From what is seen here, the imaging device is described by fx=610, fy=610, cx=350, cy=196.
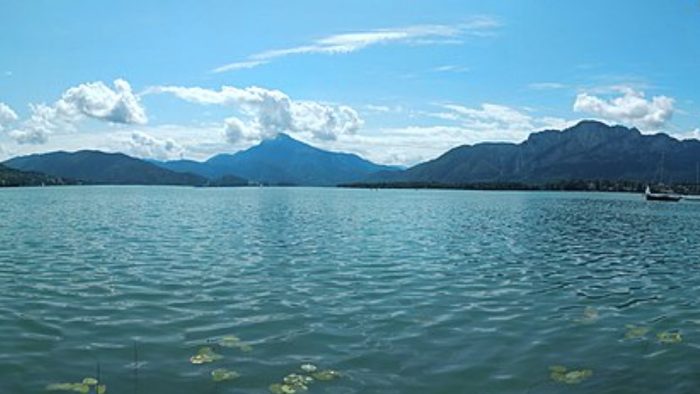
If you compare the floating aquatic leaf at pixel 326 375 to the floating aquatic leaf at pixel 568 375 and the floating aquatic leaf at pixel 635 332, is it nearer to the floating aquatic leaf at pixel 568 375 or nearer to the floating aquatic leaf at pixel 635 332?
the floating aquatic leaf at pixel 568 375

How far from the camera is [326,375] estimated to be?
58.1 feet

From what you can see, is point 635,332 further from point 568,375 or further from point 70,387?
point 70,387

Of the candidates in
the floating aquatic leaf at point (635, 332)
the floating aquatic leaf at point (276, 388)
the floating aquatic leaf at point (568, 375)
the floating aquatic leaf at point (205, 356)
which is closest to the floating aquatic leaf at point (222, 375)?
the floating aquatic leaf at point (205, 356)

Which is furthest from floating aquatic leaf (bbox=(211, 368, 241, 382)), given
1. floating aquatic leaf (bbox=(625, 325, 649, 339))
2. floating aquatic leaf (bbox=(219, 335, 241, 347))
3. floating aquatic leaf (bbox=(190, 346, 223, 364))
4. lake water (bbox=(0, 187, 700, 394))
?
floating aquatic leaf (bbox=(625, 325, 649, 339))


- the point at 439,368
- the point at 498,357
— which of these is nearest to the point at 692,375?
the point at 498,357

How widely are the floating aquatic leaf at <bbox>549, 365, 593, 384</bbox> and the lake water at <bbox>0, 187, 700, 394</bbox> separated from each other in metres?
0.24

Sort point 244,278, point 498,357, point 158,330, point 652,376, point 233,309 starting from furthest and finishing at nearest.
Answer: point 244,278 → point 233,309 → point 158,330 → point 498,357 → point 652,376

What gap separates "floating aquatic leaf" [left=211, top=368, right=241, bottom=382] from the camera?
671 inches

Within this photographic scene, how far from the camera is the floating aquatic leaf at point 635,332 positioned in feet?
75.9

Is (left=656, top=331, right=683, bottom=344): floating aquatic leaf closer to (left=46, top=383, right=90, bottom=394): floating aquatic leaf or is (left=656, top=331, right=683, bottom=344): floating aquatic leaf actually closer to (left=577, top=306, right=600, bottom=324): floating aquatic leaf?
(left=577, top=306, right=600, bottom=324): floating aquatic leaf

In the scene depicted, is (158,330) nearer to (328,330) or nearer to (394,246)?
(328,330)

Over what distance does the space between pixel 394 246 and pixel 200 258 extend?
1742 centimetres

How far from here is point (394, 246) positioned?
52594mm

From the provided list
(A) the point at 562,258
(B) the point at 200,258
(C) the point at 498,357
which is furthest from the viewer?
(A) the point at 562,258
